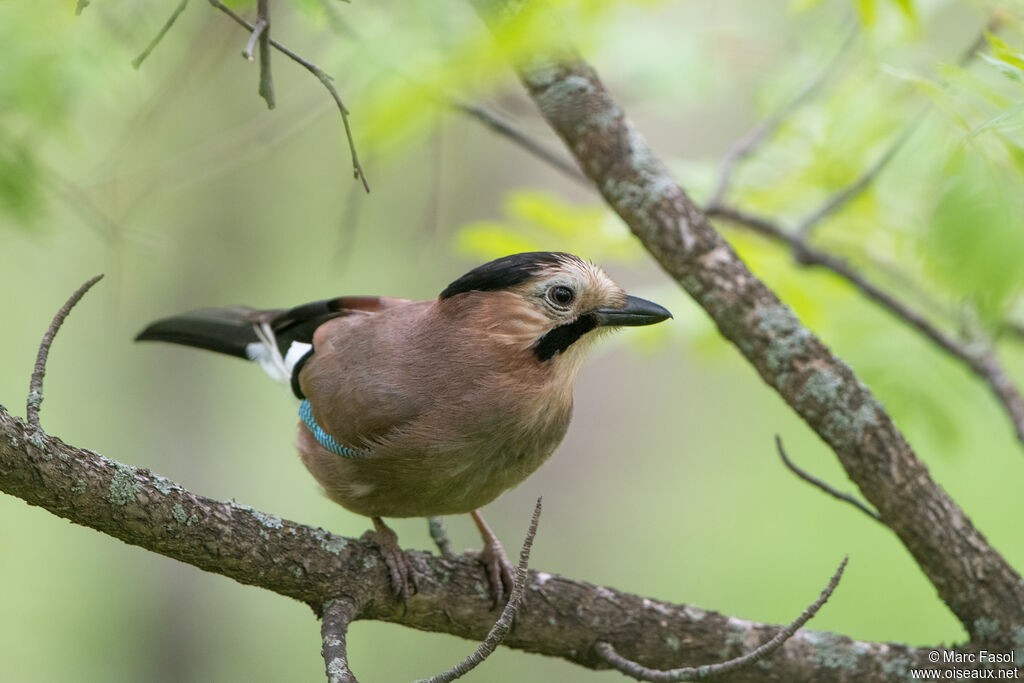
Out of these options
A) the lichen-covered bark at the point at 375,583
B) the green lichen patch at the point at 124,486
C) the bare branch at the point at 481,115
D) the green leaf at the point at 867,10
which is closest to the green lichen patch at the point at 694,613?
the lichen-covered bark at the point at 375,583

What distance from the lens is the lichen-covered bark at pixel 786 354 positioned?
2.69 metres

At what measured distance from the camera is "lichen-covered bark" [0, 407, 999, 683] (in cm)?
202

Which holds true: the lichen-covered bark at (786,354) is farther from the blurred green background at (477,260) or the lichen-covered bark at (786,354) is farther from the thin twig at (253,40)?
the thin twig at (253,40)

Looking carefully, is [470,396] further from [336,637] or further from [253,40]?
[253,40]

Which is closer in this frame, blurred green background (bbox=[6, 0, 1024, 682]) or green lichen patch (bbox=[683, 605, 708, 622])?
green lichen patch (bbox=[683, 605, 708, 622])

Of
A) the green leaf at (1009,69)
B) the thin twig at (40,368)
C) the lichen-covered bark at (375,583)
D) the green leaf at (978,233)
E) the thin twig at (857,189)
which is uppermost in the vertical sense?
the thin twig at (857,189)

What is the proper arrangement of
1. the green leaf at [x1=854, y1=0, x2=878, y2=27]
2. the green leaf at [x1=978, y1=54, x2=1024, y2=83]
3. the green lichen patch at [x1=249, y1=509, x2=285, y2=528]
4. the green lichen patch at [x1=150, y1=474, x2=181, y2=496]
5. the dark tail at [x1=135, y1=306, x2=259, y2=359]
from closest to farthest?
the green leaf at [x1=978, y1=54, x2=1024, y2=83]
the green lichen patch at [x1=150, y1=474, x2=181, y2=496]
the green lichen patch at [x1=249, y1=509, x2=285, y2=528]
the green leaf at [x1=854, y1=0, x2=878, y2=27]
the dark tail at [x1=135, y1=306, x2=259, y2=359]

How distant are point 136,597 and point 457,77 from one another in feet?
19.9

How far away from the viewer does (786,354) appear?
9.04 ft

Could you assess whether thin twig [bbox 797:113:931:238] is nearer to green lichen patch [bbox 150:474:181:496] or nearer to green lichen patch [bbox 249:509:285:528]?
green lichen patch [bbox 249:509:285:528]

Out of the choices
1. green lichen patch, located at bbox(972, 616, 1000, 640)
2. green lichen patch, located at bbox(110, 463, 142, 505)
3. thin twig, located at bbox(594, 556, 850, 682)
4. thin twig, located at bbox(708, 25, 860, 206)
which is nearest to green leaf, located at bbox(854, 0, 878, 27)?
thin twig, located at bbox(708, 25, 860, 206)

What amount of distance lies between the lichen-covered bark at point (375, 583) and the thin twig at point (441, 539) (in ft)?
0.27

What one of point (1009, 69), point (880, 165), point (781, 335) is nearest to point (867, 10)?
point (880, 165)

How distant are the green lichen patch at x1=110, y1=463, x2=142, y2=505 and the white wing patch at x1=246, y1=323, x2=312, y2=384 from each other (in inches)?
54.6
